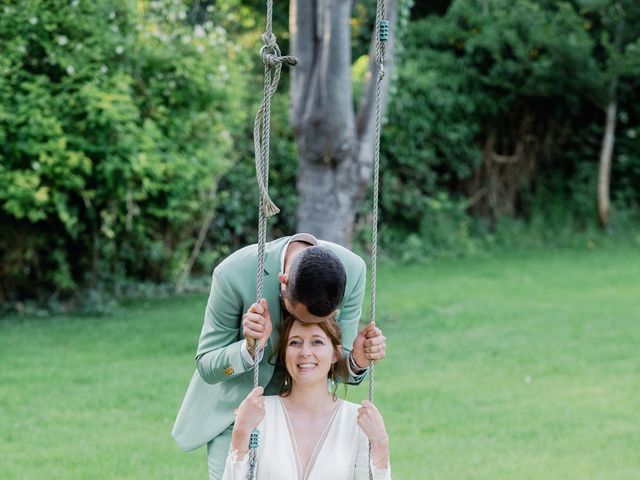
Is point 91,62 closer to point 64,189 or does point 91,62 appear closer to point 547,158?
point 64,189

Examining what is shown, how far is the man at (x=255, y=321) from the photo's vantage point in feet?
10.7

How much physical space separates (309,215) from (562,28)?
7.11m

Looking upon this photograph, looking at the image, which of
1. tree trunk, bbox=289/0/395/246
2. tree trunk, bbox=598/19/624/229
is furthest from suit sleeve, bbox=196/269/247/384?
tree trunk, bbox=598/19/624/229

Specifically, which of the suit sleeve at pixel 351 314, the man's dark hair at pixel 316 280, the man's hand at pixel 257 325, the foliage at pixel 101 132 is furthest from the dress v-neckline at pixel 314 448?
the foliage at pixel 101 132

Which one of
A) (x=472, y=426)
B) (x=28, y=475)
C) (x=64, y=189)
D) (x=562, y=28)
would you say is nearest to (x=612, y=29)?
(x=562, y=28)

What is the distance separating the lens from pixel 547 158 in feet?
53.2

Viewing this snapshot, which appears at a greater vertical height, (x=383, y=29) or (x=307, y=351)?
(x=383, y=29)

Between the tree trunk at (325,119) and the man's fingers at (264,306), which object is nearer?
the man's fingers at (264,306)

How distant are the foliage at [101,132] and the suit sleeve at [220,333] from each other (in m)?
5.54

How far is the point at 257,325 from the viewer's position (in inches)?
129

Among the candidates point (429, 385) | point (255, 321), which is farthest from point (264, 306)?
point (429, 385)

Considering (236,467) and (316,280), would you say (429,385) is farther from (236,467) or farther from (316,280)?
(316,280)

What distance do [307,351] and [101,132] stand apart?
616 cm

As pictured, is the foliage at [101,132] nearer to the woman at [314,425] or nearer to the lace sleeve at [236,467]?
the woman at [314,425]
